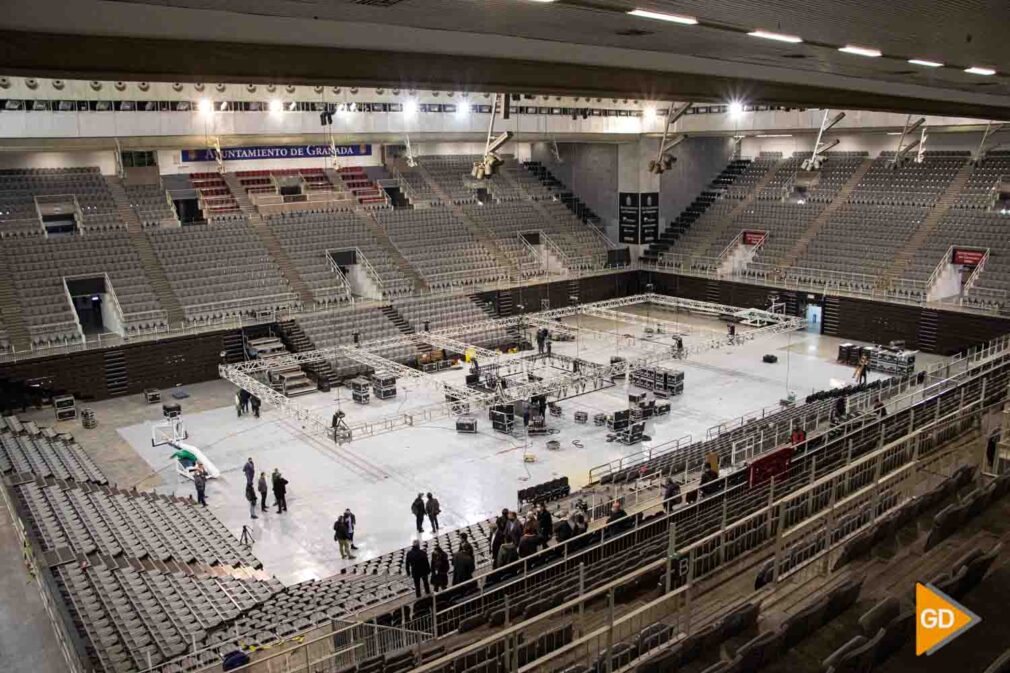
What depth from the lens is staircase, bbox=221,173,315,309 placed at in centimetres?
2759

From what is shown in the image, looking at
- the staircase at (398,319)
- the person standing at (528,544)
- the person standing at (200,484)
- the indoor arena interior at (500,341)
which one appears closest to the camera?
the indoor arena interior at (500,341)

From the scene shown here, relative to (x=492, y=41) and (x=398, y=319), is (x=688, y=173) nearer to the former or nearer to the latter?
(x=398, y=319)

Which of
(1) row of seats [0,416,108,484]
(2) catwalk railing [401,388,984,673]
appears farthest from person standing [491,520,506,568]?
(1) row of seats [0,416,108,484]

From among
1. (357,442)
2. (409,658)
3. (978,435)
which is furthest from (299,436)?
(978,435)

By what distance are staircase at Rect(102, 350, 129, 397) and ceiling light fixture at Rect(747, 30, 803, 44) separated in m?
21.0

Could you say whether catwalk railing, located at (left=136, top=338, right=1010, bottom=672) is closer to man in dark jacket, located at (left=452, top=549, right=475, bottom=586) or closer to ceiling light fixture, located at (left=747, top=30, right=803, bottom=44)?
man in dark jacket, located at (left=452, top=549, right=475, bottom=586)

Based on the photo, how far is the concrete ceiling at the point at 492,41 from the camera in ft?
15.0

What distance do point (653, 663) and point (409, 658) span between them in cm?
284

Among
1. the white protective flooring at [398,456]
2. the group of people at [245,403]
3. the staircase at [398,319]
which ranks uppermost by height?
the staircase at [398,319]

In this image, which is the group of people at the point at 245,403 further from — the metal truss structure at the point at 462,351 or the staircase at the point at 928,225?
the staircase at the point at 928,225

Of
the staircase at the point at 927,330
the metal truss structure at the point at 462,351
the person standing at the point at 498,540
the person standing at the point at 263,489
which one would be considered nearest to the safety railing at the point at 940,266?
the staircase at the point at 927,330

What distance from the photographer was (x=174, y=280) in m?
26.0

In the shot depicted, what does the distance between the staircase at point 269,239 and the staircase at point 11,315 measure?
25.8 ft

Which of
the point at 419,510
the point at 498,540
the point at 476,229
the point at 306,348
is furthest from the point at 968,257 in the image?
the point at 498,540
